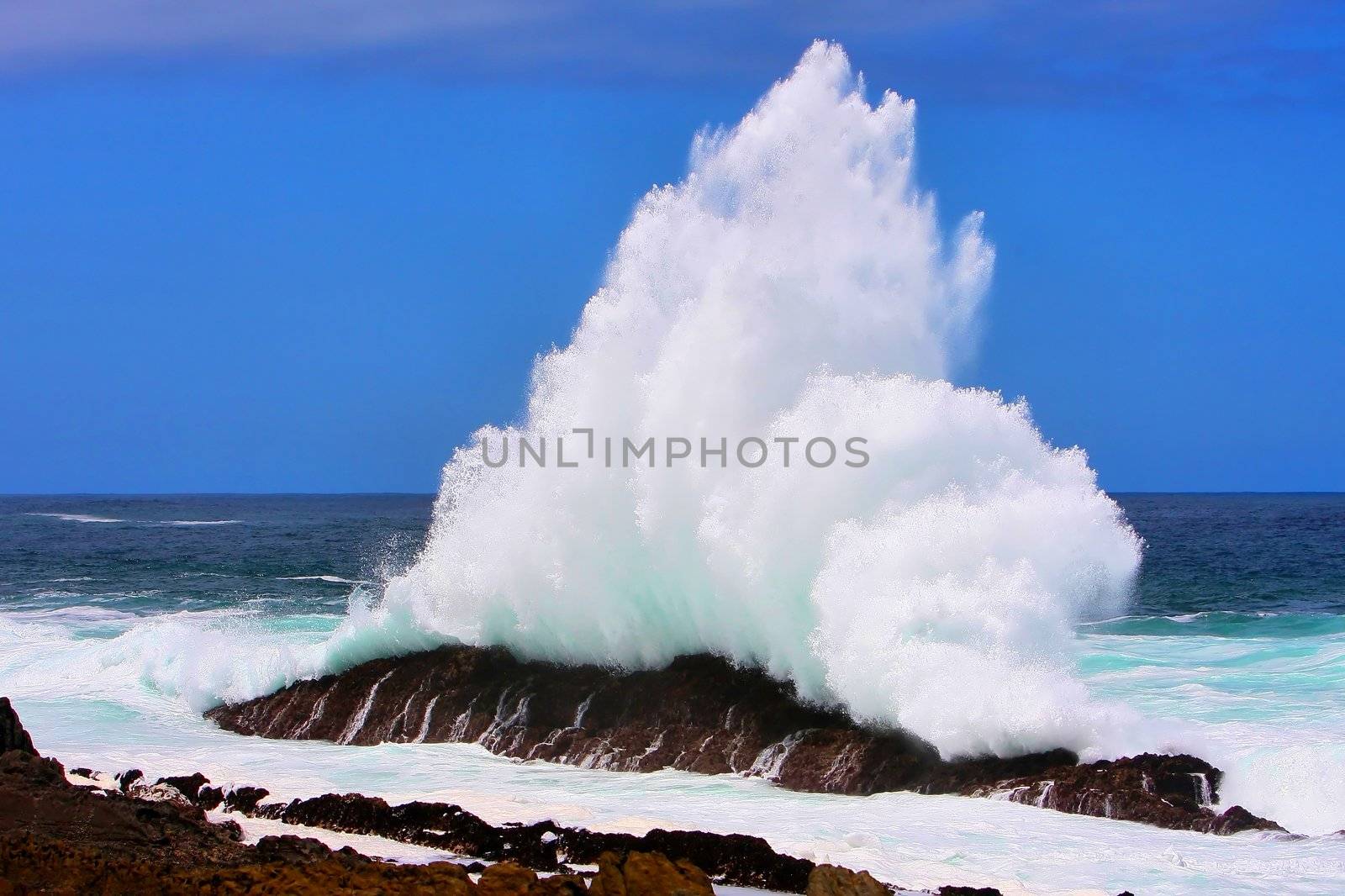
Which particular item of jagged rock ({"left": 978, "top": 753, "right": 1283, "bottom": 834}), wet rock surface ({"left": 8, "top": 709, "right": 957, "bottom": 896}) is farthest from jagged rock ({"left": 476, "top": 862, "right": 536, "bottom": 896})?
jagged rock ({"left": 978, "top": 753, "right": 1283, "bottom": 834})

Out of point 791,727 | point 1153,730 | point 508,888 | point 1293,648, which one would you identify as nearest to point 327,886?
point 508,888

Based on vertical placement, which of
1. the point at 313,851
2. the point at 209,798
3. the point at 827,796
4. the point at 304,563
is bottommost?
the point at 313,851

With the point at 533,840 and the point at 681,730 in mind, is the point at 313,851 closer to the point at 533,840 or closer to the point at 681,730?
the point at 533,840

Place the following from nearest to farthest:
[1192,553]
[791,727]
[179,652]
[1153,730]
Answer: [1153,730]
[791,727]
[179,652]
[1192,553]

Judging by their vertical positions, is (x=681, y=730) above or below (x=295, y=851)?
above

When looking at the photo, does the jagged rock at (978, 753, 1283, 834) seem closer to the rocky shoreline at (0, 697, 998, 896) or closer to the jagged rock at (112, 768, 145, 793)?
the rocky shoreline at (0, 697, 998, 896)

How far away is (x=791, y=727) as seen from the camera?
15078mm

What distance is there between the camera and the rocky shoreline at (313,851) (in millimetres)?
9078

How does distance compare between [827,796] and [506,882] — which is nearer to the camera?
[506,882]

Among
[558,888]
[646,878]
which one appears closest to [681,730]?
[646,878]

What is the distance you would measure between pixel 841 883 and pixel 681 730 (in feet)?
20.6

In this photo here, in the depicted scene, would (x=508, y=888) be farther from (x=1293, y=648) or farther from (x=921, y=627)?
(x=1293, y=648)

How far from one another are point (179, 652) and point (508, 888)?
13.0 meters

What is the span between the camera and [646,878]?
907 cm
